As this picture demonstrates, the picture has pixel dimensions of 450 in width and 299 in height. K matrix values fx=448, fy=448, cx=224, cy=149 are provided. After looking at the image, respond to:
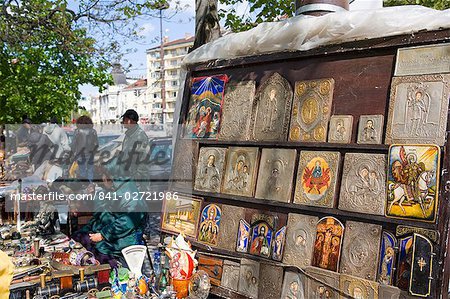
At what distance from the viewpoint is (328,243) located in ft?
7.97

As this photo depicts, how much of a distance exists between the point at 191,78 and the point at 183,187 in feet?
2.78

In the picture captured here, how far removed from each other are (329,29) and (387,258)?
1.26 metres

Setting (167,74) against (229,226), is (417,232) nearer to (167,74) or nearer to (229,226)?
(229,226)

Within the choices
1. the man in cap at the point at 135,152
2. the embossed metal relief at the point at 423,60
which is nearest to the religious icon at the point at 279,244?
the embossed metal relief at the point at 423,60

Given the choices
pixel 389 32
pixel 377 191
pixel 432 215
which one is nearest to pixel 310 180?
pixel 377 191

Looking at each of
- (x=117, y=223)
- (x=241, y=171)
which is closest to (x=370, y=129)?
(x=241, y=171)

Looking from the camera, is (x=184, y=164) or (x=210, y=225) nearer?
(x=210, y=225)

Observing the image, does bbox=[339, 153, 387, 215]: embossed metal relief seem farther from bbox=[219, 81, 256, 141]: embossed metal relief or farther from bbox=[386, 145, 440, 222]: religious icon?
bbox=[219, 81, 256, 141]: embossed metal relief

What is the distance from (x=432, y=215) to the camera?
2064 millimetres

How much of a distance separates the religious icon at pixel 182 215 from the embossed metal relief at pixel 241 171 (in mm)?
327

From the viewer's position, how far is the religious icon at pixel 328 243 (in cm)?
239

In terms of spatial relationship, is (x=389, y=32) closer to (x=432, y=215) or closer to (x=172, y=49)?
(x=432, y=215)

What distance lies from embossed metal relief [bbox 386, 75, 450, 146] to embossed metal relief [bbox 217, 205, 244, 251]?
111 cm

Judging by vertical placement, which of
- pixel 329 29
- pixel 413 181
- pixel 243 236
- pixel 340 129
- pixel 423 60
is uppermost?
pixel 329 29
